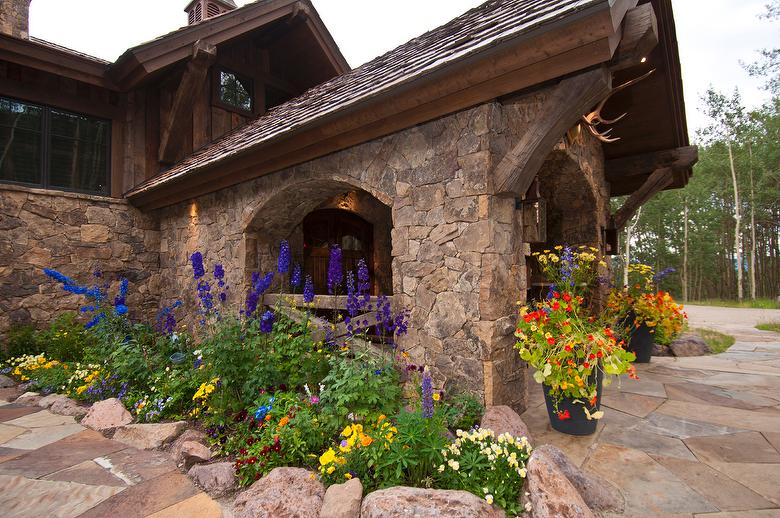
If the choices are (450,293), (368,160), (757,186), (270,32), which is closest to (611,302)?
(450,293)

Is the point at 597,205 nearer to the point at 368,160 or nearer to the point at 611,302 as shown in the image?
the point at 611,302

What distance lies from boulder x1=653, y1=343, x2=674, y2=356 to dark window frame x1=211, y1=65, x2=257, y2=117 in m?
7.90

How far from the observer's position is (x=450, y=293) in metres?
3.28

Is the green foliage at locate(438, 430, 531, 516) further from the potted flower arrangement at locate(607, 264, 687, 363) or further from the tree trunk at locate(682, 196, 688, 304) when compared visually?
the tree trunk at locate(682, 196, 688, 304)

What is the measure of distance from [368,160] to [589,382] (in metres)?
2.77

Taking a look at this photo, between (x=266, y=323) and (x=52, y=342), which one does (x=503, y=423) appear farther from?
(x=52, y=342)

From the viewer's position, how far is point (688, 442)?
2.71 m

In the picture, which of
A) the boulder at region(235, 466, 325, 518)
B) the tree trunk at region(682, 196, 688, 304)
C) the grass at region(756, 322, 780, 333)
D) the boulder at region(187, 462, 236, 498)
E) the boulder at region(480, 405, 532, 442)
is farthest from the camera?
the tree trunk at region(682, 196, 688, 304)

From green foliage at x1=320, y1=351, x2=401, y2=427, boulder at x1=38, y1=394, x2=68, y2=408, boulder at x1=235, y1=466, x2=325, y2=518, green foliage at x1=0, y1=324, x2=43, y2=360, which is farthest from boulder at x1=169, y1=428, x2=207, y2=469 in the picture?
green foliage at x1=0, y1=324, x2=43, y2=360

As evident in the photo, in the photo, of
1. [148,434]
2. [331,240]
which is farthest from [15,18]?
[148,434]

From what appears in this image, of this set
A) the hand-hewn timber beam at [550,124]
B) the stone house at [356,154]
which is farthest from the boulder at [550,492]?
the hand-hewn timber beam at [550,124]

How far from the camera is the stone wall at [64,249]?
5.71 metres

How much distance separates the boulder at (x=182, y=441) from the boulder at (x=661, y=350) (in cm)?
598

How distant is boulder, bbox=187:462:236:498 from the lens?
8.06 ft
